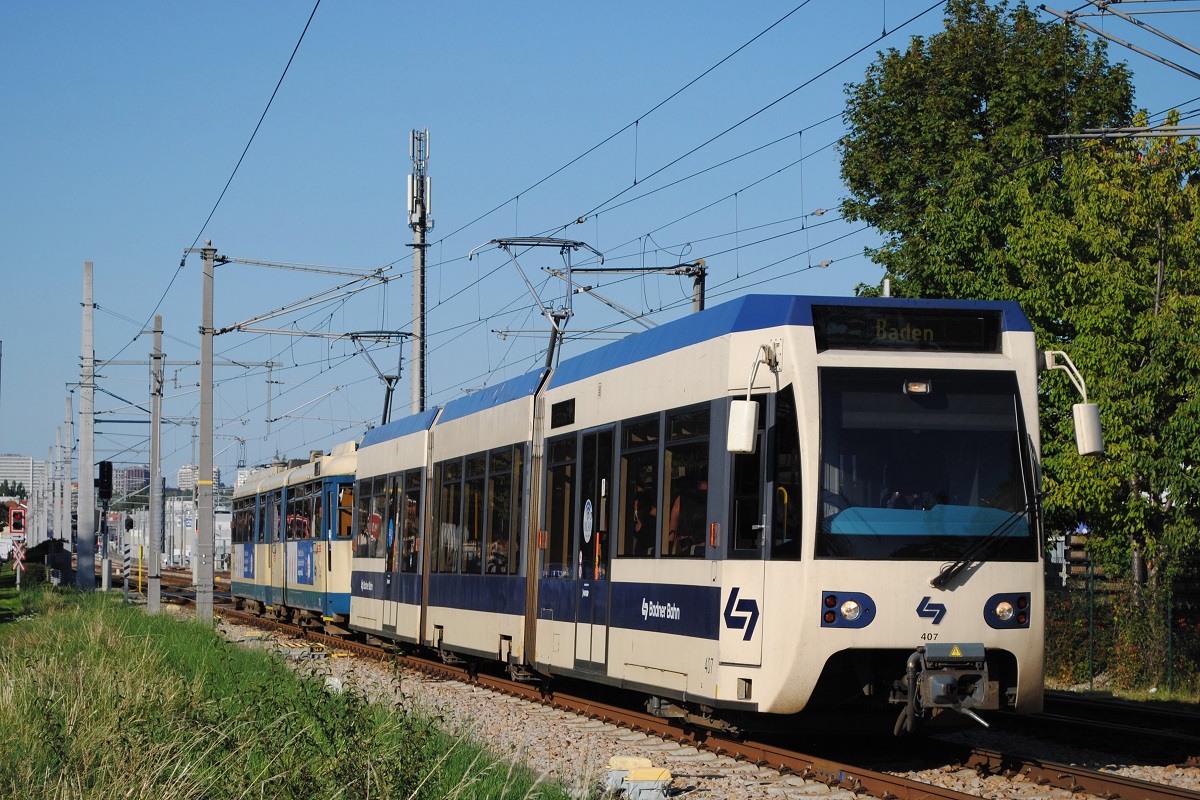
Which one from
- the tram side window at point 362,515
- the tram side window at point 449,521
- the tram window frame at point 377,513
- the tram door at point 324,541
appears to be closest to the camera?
the tram side window at point 449,521

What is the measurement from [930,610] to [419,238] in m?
23.1

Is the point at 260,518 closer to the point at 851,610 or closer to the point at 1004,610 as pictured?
the point at 851,610

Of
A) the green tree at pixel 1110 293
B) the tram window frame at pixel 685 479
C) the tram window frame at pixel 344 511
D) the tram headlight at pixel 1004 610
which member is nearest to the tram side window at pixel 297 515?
the tram window frame at pixel 344 511

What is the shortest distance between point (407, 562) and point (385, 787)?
1442cm

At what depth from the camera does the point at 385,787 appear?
7168 mm

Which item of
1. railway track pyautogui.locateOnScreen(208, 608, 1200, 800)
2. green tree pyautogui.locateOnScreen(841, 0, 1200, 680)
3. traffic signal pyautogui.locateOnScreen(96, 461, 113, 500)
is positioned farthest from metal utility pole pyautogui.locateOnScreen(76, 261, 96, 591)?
railway track pyautogui.locateOnScreen(208, 608, 1200, 800)

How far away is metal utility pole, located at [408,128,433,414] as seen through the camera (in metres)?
29.1

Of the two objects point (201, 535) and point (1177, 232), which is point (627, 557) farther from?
point (201, 535)

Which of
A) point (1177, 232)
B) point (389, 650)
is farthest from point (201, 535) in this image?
point (1177, 232)

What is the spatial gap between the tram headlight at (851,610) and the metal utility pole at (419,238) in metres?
17.3

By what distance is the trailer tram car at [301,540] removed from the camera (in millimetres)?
26531

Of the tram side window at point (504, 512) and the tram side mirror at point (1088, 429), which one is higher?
the tram side mirror at point (1088, 429)

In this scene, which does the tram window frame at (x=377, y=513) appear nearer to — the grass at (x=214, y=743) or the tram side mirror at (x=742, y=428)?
the grass at (x=214, y=743)

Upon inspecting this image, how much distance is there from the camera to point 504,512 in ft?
56.0
